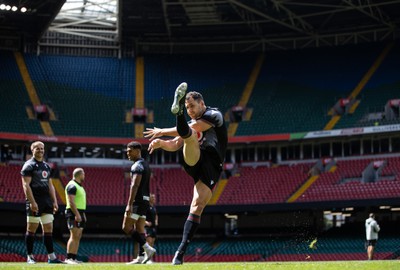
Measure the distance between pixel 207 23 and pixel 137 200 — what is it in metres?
39.7

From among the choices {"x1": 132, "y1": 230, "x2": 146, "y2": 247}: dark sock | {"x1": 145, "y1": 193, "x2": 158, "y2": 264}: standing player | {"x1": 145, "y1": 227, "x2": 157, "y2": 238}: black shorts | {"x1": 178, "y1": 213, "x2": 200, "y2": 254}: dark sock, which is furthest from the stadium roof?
{"x1": 178, "y1": 213, "x2": 200, "y2": 254}: dark sock

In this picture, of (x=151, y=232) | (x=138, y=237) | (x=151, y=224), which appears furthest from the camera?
(x=151, y=232)

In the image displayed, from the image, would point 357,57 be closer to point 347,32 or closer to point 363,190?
point 347,32

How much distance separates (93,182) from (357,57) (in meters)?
20.6

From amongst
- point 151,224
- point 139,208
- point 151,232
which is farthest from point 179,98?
point 151,232

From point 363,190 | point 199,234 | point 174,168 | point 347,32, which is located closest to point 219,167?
point 363,190

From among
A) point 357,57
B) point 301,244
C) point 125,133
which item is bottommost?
point 301,244

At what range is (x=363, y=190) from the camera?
46562 mm

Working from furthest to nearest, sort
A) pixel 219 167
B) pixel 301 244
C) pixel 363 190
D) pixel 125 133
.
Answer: pixel 125 133, pixel 301 244, pixel 363 190, pixel 219 167

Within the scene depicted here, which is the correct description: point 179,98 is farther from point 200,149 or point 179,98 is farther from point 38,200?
point 38,200

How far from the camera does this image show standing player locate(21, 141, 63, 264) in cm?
1772

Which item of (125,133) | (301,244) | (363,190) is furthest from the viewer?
(125,133)

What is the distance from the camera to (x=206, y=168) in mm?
13055

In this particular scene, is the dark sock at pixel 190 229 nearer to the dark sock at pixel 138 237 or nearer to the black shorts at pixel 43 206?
the dark sock at pixel 138 237
